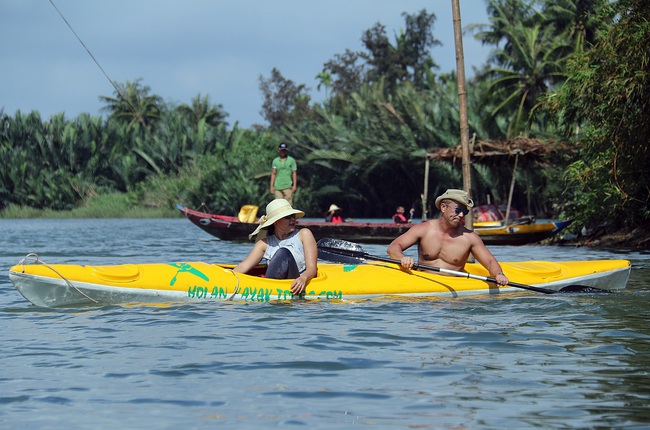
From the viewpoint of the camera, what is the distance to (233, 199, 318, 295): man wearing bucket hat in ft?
28.6

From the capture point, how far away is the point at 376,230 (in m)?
21.2

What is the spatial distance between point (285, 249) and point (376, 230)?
1253 cm

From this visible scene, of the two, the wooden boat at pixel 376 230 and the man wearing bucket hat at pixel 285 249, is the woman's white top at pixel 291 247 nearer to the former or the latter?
the man wearing bucket hat at pixel 285 249

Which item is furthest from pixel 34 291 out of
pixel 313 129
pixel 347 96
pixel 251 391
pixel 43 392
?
pixel 347 96

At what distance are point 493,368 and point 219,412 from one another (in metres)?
1.89

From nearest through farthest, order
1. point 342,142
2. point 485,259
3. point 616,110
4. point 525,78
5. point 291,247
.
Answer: point 291,247 → point 485,259 → point 616,110 → point 525,78 → point 342,142

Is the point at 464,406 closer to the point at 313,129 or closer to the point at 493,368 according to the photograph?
the point at 493,368

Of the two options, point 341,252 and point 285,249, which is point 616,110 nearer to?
point 341,252

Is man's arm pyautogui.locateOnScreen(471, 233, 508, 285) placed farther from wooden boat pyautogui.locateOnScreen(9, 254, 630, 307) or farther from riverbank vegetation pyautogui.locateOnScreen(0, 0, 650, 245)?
riverbank vegetation pyautogui.locateOnScreen(0, 0, 650, 245)

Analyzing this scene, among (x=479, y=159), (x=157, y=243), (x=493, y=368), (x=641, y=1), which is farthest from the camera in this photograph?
(x=157, y=243)

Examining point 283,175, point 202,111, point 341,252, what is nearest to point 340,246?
point 341,252

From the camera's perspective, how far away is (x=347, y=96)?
62.5 m

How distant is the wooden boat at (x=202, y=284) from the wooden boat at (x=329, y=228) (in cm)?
1093

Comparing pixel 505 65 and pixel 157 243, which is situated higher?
pixel 505 65
